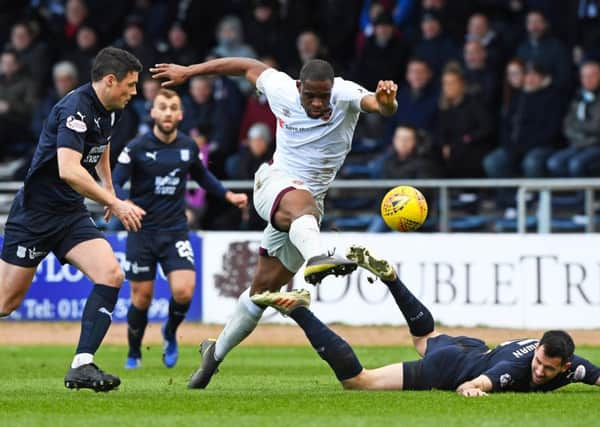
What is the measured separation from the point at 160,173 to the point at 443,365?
16.3 ft

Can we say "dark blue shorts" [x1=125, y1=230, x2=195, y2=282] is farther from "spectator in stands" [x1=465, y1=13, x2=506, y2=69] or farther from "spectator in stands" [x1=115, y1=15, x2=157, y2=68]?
"spectator in stands" [x1=115, y1=15, x2=157, y2=68]

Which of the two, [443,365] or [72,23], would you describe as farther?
[72,23]

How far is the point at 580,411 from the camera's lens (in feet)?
29.6

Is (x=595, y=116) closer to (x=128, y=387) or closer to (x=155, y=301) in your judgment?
(x=155, y=301)

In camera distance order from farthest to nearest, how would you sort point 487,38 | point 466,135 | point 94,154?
point 487,38 → point 466,135 → point 94,154

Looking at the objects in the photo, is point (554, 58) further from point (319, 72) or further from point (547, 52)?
point (319, 72)

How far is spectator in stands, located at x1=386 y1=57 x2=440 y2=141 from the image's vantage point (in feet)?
64.4

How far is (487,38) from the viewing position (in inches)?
787

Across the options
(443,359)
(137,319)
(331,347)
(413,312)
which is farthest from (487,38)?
(331,347)

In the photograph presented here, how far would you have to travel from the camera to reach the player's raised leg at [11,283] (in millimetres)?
10344

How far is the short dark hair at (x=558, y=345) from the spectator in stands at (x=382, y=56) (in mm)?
11361

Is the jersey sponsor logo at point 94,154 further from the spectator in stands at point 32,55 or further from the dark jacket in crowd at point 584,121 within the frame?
the spectator in stands at point 32,55

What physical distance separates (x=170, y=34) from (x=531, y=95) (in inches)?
253

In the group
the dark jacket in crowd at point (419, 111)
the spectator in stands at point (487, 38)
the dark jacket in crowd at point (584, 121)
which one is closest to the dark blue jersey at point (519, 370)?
the dark jacket in crowd at point (584, 121)
